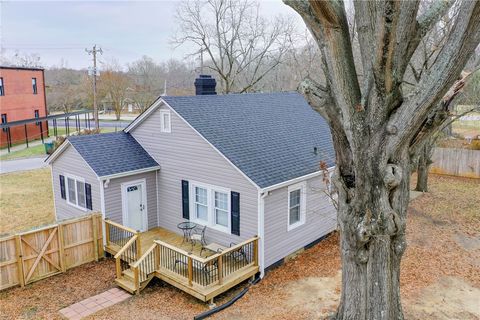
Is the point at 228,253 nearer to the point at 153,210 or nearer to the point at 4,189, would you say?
the point at 153,210

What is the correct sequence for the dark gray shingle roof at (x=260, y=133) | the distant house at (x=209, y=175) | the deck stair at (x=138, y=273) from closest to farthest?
the deck stair at (x=138, y=273) → the distant house at (x=209, y=175) → the dark gray shingle roof at (x=260, y=133)

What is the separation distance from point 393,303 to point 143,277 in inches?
253

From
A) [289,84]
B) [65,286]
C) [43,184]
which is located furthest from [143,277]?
[289,84]

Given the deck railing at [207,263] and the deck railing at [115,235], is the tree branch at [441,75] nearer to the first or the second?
the deck railing at [207,263]

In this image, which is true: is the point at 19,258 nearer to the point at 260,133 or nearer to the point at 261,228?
the point at 261,228

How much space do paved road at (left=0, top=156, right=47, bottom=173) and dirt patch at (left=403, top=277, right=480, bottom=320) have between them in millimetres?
22137

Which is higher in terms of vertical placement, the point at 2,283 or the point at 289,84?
the point at 289,84

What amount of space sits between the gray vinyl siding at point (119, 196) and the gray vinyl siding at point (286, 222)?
15.5ft

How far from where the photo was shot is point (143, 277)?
9906 mm

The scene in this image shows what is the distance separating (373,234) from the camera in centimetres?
571

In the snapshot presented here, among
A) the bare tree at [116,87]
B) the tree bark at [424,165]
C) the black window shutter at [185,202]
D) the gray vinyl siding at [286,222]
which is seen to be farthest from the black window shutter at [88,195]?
the bare tree at [116,87]

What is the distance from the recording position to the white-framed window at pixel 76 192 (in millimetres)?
12734

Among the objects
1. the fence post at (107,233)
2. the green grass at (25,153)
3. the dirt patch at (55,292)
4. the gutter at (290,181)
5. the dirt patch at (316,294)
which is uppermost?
the gutter at (290,181)

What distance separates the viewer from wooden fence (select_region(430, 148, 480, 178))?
2008cm
